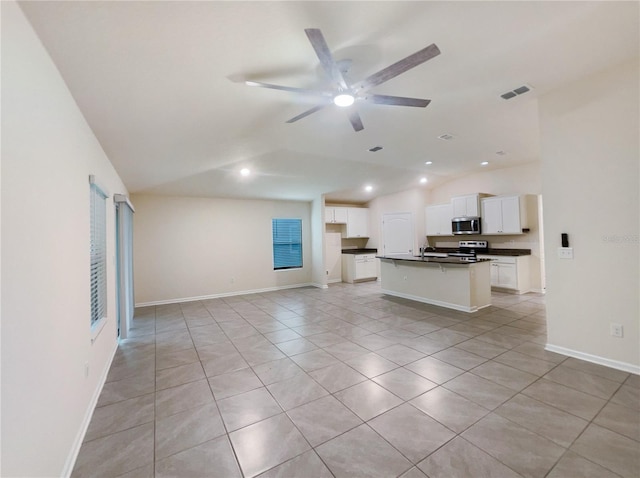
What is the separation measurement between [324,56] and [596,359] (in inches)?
149

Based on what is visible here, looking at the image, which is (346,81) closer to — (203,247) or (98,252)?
(98,252)

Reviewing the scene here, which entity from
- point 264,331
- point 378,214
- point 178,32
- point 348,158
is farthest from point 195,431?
point 378,214

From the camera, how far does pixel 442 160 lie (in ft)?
17.9

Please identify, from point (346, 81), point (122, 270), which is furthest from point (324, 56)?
point (122, 270)

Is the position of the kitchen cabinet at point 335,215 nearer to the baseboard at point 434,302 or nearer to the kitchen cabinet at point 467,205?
the baseboard at point 434,302

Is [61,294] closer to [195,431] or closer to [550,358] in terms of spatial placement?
[195,431]

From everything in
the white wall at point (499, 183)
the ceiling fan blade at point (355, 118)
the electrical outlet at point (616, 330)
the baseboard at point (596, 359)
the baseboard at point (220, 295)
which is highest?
the white wall at point (499, 183)

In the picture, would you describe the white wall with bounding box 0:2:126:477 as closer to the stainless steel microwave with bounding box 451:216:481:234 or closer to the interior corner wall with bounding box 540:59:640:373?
the interior corner wall with bounding box 540:59:640:373

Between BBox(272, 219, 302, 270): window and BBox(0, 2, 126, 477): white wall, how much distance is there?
534 centimetres

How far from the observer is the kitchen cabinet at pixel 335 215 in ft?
26.7

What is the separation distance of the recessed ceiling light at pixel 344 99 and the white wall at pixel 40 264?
1803 millimetres

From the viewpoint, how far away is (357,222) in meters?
8.75

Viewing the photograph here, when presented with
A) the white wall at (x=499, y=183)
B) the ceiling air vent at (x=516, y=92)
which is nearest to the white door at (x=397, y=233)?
the white wall at (x=499, y=183)

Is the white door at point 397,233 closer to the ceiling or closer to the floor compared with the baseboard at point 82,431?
closer to the ceiling
